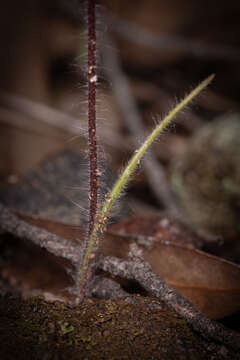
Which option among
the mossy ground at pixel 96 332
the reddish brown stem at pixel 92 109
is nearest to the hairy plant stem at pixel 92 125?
the reddish brown stem at pixel 92 109

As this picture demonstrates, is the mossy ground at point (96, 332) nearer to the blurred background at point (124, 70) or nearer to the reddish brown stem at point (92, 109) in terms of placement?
the reddish brown stem at point (92, 109)

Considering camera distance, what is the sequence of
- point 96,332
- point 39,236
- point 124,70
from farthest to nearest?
point 124,70
point 39,236
point 96,332

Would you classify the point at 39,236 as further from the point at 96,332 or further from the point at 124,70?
the point at 124,70

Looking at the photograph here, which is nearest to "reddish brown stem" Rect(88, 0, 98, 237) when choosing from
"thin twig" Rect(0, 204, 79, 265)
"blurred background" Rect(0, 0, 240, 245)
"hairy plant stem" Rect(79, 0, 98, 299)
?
"hairy plant stem" Rect(79, 0, 98, 299)

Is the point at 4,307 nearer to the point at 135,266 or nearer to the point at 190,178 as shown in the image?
the point at 135,266

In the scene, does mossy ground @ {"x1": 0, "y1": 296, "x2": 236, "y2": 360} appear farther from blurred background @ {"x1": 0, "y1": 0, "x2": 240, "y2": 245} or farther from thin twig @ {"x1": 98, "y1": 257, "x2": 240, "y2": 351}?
blurred background @ {"x1": 0, "y1": 0, "x2": 240, "y2": 245}

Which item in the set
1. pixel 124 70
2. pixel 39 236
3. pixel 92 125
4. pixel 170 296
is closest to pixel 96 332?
pixel 170 296
